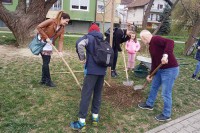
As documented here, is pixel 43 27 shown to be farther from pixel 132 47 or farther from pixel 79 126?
pixel 132 47

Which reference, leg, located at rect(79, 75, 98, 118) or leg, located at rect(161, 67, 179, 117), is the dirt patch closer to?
leg, located at rect(161, 67, 179, 117)

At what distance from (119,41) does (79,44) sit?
10.4 ft

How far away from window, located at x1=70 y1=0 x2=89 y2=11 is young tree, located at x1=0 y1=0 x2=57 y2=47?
57.1ft

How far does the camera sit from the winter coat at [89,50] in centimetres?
357

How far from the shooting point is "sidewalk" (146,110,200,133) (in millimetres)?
4107

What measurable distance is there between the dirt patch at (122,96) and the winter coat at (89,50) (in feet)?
4.53

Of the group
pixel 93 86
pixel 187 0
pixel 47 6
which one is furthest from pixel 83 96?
pixel 187 0

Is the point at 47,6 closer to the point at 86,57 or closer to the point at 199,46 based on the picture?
the point at 199,46

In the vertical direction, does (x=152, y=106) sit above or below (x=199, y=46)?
below

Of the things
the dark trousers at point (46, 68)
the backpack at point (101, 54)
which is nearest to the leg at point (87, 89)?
the backpack at point (101, 54)

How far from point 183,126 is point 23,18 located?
8030mm

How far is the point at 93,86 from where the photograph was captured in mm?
3754

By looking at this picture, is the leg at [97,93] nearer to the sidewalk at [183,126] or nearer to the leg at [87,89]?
the leg at [87,89]

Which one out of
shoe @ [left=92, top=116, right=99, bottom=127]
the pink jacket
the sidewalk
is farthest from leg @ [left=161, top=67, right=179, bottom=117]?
the pink jacket
